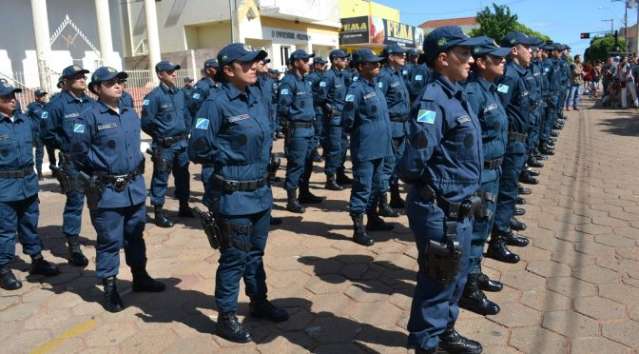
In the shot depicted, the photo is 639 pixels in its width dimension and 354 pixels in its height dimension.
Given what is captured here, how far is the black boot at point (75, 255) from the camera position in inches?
199

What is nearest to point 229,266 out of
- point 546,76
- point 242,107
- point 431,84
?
point 242,107

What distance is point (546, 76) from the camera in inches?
352

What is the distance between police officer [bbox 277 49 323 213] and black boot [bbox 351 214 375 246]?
4.78 ft

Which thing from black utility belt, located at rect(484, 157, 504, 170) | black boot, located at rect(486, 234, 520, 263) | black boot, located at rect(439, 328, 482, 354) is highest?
black utility belt, located at rect(484, 157, 504, 170)

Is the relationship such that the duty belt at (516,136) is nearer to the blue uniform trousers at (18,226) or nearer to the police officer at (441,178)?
the police officer at (441,178)

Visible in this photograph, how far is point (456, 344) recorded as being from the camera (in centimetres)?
316

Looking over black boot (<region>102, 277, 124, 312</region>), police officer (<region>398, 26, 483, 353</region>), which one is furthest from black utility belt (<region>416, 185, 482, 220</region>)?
black boot (<region>102, 277, 124, 312</region>)

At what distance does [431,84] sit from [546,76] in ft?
23.2

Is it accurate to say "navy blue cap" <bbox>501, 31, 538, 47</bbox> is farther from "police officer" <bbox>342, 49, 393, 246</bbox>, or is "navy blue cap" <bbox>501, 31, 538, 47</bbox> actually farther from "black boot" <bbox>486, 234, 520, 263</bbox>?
"black boot" <bbox>486, 234, 520, 263</bbox>

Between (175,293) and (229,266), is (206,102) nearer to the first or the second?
(229,266)

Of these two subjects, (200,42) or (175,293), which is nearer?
(175,293)

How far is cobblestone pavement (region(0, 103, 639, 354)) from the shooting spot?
135 inches

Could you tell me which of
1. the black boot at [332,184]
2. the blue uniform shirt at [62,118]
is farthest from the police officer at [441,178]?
the black boot at [332,184]

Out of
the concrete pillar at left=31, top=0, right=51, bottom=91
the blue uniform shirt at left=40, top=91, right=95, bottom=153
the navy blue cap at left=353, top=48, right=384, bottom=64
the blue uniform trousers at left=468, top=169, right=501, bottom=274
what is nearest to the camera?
the blue uniform trousers at left=468, top=169, right=501, bottom=274
